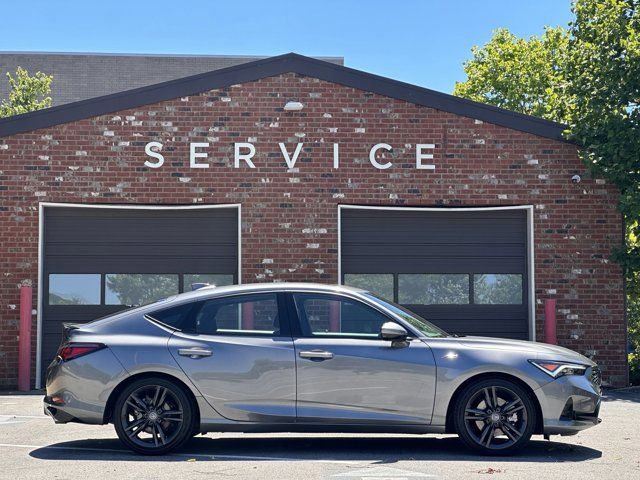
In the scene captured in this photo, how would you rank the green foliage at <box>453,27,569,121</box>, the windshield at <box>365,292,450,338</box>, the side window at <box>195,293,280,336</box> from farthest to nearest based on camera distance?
the green foliage at <box>453,27,569,121</box>, the windshield at <box>365,292,450,338</box>, the side window at <box>195,293,280,336</box>

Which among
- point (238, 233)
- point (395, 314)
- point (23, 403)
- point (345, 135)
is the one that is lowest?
point (23, 403)

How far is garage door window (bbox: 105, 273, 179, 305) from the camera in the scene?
17328 millimetres

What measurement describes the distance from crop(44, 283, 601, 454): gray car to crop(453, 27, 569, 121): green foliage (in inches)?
997

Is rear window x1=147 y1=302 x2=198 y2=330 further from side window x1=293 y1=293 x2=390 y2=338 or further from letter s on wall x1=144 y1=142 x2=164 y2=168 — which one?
letter s on wall x1=144 y1=142 x2=164 y2=168

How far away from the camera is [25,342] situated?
16797mm

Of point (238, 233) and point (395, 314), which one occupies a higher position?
point (238, 233)

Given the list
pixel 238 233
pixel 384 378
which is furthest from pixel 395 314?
pixel 238 233

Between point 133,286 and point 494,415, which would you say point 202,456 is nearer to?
point 494,415

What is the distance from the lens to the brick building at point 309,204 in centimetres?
1733

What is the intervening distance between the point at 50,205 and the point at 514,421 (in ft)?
33.4

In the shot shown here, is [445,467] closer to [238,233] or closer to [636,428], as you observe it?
[636,428]

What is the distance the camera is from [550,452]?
9.72m

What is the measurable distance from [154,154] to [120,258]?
1775 mm

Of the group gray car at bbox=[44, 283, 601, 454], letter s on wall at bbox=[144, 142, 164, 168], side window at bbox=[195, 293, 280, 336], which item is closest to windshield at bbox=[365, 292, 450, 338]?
gray car at bbox=[44, 283, 601, 454]
